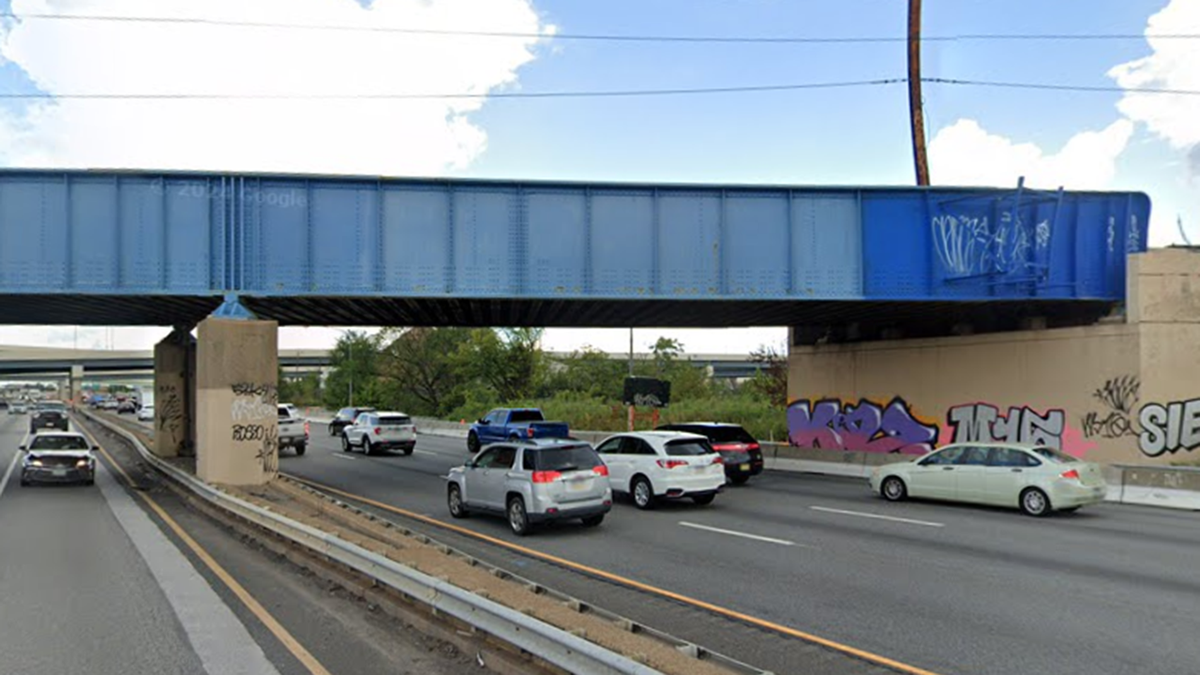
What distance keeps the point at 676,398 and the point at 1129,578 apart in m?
55.2

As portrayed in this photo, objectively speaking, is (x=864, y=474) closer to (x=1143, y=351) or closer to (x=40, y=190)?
Answer: (x=1143, y=351)

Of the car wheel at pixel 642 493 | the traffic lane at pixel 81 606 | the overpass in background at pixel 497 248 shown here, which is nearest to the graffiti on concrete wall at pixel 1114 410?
the overpass in background at pixel 497 248

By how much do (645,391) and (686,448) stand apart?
1933 centimetres

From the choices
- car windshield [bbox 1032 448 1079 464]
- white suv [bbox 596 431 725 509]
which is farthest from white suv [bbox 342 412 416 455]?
car windshield [bbox 1032 448 1079 464]

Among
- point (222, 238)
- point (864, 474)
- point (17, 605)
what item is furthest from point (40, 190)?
point (864, 474)

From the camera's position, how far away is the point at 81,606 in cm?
880

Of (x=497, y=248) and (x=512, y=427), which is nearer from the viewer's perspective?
(x=497, y=248)

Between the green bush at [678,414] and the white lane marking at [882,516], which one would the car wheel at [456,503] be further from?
the green bush at [678,414]

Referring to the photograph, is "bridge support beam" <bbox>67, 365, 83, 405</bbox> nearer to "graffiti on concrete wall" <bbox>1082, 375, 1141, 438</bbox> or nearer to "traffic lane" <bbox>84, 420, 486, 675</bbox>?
"traffic lane" <bbox>84, 420, 486, 675</bbox>

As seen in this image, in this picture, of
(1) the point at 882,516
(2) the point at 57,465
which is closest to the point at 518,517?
(1) the point at 882,516

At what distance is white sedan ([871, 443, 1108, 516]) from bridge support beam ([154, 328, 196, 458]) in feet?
76.4

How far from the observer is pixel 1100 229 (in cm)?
2123

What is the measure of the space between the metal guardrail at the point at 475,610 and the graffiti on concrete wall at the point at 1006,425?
59.2 ft

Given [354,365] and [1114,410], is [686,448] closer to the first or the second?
[1114,410]
